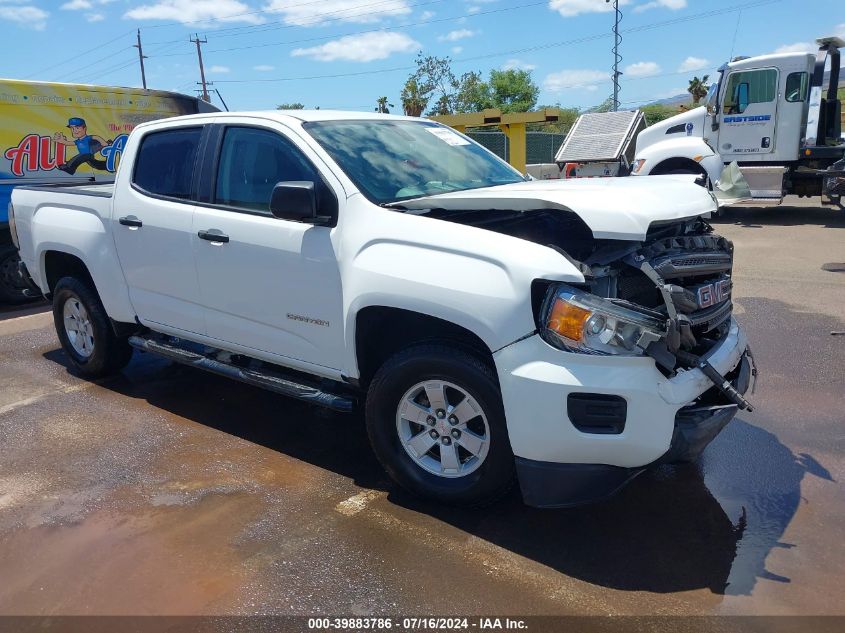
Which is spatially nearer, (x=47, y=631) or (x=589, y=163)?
(x=47, y=631)

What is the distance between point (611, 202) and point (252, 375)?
7.84 ft

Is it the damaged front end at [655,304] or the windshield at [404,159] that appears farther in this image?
the windshield at [404,159]

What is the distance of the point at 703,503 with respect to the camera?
356 cm

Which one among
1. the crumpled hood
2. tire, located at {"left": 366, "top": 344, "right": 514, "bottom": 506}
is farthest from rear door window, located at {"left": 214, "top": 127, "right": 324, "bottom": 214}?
tire, located at {"left": 366, "top": 344, "right": 514, "bottom": 506}

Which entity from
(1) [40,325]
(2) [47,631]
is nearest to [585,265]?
(2) [47,631]

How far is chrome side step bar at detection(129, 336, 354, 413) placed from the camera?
3900 millimetres

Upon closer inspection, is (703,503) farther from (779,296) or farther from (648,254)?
(779,296)

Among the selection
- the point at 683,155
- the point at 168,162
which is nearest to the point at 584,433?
the point at 168,162

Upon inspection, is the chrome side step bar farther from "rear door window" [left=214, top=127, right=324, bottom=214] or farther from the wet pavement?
"rear door window" [left=214, top=127, right=324, bottom=214]

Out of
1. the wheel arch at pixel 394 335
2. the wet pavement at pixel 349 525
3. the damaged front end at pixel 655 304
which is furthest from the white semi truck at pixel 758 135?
the wheel arch at pixel 394 335

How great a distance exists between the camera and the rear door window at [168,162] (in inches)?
181

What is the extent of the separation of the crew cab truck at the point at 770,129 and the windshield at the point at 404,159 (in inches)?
415

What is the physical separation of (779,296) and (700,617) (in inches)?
232

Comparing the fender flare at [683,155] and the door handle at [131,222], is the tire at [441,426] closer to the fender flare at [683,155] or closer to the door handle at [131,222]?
the door handle at [131,222]
